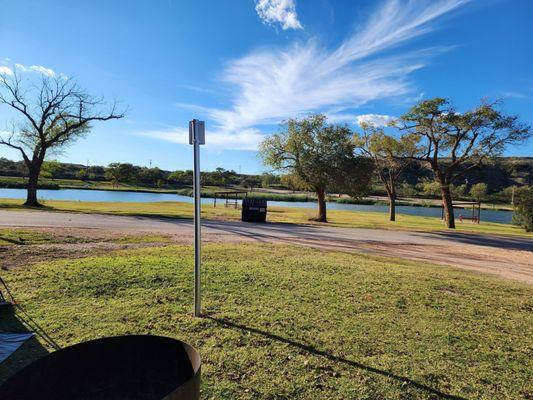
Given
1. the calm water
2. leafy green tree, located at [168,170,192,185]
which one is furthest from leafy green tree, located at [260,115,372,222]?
leafy green tree, located at [168,170,192,185]

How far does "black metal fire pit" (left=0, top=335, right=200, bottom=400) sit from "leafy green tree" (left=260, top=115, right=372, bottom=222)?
21782 millimetres

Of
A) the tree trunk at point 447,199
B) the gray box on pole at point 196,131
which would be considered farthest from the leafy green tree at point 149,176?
the gray box on pole at point 196,131

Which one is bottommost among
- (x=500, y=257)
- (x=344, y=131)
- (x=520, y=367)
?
(x=500, y=257)

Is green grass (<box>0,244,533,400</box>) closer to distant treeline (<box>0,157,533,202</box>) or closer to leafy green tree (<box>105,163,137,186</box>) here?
distant treeline (<box>0,157,533,202</box>)

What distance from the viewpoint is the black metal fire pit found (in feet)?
6.37

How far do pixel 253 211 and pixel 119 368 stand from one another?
18.1 meters

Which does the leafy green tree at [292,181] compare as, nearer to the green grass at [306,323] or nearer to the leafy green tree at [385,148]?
the leafy green tree at [385,148]

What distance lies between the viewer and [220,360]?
3096 millimetres

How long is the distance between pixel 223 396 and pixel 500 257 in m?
13.2

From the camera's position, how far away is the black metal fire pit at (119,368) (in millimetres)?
1941

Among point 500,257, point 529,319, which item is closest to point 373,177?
point 500,257

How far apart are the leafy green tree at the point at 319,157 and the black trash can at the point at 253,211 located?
5.30 meters

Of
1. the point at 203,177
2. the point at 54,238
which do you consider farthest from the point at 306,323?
the point at 203,177

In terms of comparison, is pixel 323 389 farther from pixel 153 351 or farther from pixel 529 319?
pixel 529 319
